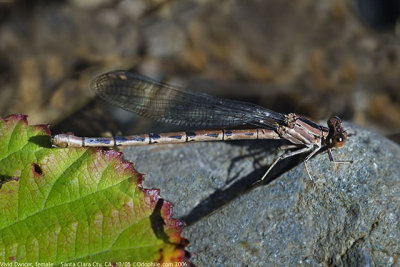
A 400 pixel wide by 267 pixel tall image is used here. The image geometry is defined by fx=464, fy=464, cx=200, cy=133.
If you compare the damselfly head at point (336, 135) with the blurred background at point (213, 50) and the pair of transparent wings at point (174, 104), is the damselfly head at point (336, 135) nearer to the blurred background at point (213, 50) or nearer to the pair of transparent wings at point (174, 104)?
the pair of transparent wings at point (174, 104)

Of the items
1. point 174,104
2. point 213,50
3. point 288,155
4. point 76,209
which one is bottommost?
point 76,209

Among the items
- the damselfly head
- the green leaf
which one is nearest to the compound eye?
the damselfly head

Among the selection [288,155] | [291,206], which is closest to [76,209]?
[291,206]

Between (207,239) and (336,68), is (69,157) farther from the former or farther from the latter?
(336,68)

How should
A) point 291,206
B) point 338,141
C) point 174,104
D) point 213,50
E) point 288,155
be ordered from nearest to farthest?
1. point 291,206
2. point 338,141
3. point 288,155
4. point 174,104
5. point 213,50

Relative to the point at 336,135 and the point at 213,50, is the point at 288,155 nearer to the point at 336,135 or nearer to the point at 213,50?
the point at 336,135

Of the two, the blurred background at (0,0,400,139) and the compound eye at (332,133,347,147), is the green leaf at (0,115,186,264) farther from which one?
the blurred background at (0,0,400,139)

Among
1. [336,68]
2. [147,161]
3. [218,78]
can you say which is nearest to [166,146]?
[147,161]
